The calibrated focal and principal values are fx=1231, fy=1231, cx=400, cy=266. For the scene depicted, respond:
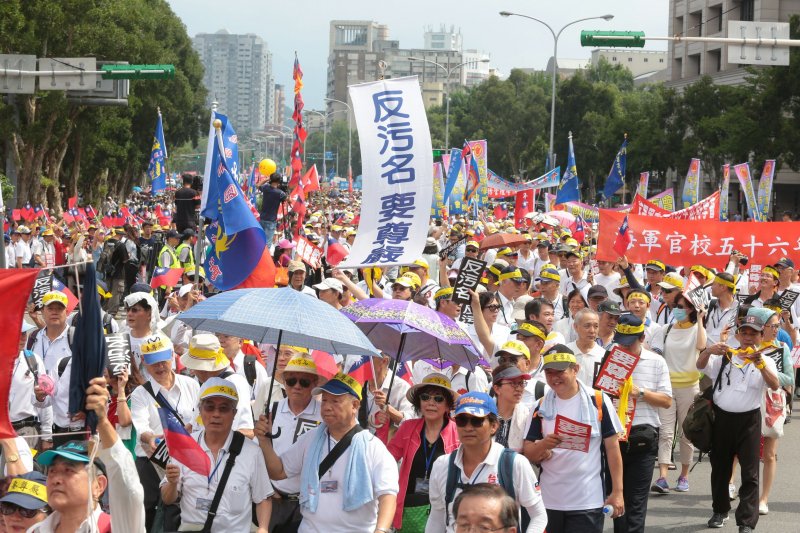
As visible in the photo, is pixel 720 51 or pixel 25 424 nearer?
pixel 25 424

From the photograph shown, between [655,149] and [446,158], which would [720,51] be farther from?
[446,158]

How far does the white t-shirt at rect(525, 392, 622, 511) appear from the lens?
21.3ft

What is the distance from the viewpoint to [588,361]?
8391mm

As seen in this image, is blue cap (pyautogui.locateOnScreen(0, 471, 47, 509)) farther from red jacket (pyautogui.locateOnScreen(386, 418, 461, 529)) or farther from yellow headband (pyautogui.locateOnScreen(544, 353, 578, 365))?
yellow headband (pyautogui.locateOnScreen(544, 353, 578, 365))

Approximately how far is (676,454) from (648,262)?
3.09 meters

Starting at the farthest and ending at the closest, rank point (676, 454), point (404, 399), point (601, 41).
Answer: point (601, 41) < point (676, 454) < point (404, 399)

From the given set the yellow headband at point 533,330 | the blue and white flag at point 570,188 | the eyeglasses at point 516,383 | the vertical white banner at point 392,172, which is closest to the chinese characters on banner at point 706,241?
the vertical white banner at point 392,172

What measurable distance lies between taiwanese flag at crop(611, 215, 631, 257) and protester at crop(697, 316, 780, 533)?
518 cm

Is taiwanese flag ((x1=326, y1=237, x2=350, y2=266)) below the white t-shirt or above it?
above

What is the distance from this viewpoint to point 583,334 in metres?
8.34

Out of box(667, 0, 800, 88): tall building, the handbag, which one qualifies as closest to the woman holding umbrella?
the handbag

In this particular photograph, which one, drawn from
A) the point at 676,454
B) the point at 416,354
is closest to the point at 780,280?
the point at 676,454

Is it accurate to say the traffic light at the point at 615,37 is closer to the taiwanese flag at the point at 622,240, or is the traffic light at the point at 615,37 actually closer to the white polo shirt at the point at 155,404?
the taiwanese flag at the point at 622,240

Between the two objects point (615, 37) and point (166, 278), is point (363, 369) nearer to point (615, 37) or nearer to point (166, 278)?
point (166, 278)
